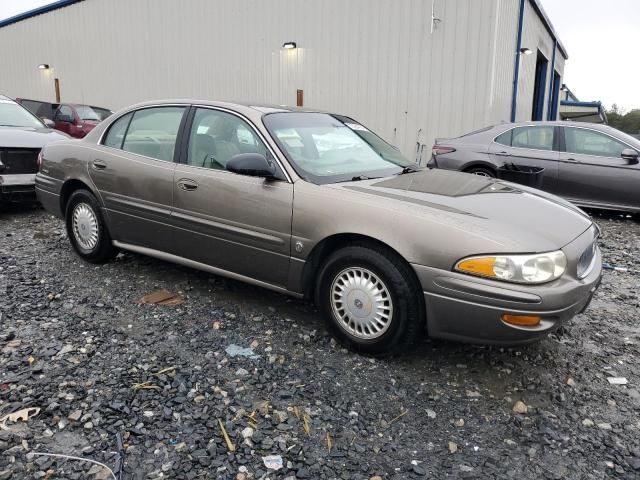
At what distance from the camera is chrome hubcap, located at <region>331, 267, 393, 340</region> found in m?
3.07

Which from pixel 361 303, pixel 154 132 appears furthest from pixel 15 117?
pixel 361 303

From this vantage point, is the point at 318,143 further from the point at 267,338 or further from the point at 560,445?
the point at 560,445

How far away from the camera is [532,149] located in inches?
306

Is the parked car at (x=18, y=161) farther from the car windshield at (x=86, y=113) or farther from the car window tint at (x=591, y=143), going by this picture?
the car windshield at (x=86, y=113)

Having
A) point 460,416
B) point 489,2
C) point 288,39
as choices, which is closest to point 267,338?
point 460,416

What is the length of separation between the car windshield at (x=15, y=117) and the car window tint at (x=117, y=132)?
3.49m

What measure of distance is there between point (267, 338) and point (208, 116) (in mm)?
1694

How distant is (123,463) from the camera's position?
2.26 meters

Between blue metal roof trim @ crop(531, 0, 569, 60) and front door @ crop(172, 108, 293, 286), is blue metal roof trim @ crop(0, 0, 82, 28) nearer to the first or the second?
blue metal roof trim @ crop(531, 0, 569, 60)

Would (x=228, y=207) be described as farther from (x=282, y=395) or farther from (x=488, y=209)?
(x=488, y=209)

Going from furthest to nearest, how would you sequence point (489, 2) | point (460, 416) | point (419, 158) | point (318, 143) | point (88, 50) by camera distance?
point (88, 50), point (419, 158), point (489, 2), point (318, 143), point (460, 416)

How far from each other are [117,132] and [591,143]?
6.33m

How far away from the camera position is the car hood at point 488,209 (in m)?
2.80

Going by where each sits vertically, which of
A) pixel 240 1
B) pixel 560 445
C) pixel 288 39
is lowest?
pixel 560 445
